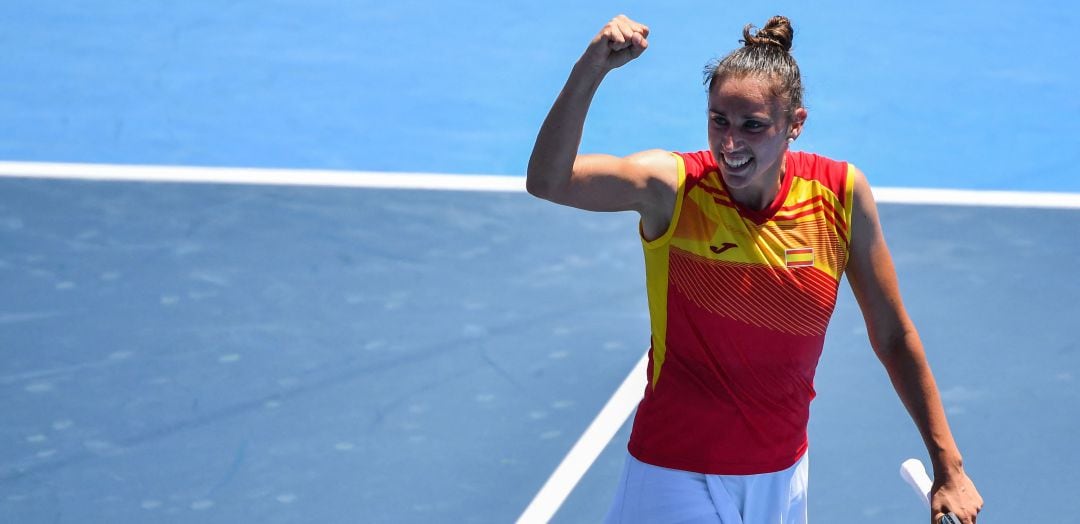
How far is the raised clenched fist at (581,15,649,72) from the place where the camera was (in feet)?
9.71

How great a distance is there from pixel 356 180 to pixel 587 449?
285cm

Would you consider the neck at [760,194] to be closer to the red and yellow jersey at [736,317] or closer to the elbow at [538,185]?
the red and yellow jersey at [736,317]

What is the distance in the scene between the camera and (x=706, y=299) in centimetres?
334

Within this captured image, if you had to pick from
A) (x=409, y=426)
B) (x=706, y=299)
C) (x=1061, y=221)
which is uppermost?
(x=706, y=299)

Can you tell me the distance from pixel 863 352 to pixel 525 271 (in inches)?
60.7

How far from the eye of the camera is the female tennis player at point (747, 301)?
328cm

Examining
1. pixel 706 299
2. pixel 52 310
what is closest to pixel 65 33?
pixel 52 310

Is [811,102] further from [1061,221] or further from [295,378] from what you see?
[295,378]

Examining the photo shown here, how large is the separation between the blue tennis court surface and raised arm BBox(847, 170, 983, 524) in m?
1.58

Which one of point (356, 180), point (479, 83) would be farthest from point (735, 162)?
point (479, 83)

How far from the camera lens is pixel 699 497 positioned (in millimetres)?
3295

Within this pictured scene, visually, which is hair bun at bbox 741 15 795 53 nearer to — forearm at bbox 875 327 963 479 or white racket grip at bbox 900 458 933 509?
forearm at bbox 875 327 963 479

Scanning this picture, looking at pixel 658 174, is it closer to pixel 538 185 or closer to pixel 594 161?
pixel 594 161

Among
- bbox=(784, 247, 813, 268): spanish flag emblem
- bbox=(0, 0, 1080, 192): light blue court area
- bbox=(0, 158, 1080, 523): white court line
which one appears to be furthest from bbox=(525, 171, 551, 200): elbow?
bbox=(0, 0, 1080, 192): light blue court area
